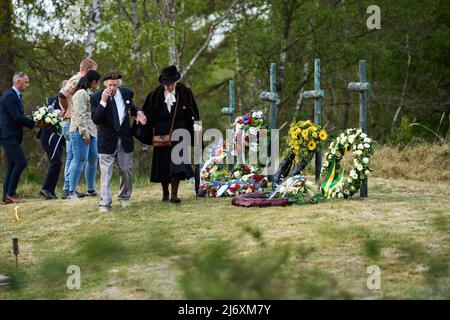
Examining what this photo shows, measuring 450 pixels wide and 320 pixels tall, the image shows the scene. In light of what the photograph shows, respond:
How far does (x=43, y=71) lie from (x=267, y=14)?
24.4ft

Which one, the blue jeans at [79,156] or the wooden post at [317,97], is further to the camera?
the blue jeans at [79,156]

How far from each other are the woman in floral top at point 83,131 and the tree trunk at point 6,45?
9842 millimetres

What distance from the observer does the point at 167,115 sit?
40.7 ft

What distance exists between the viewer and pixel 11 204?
1414cm

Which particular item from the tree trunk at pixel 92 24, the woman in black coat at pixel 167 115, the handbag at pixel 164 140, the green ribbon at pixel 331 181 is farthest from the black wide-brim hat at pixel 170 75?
the tree trunk at pixel 92 24

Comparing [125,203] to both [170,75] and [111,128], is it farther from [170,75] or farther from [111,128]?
[170,75]

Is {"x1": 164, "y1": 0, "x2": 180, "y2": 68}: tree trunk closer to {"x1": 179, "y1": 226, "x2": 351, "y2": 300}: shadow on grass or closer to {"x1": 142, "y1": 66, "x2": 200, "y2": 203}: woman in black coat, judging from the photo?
{"x1": 142, "y1": 66, "x2": 200, "y2": 203}: woman in black coat

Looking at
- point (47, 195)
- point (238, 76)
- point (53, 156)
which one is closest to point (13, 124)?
point (53, 156)

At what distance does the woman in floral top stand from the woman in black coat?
938mm

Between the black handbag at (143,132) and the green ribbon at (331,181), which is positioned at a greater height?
the black handbag at (143,132)

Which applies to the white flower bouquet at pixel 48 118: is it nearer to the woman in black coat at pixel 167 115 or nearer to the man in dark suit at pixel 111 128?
the woman in black coat at pixel 167 115

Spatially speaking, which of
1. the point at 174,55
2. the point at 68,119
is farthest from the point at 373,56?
the point at 68,119

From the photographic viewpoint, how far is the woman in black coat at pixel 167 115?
1238 cm
